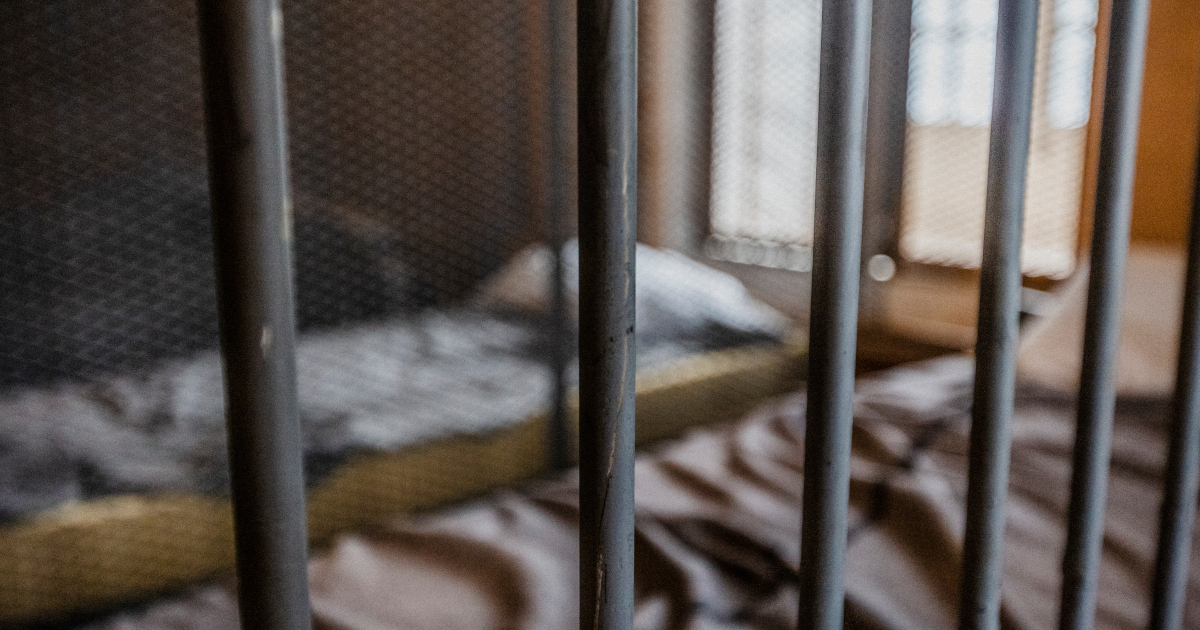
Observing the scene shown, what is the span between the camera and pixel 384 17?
84.9 inches

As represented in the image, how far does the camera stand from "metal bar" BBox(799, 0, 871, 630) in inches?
11.0

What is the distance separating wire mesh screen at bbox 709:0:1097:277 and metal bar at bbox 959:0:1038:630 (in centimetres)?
182

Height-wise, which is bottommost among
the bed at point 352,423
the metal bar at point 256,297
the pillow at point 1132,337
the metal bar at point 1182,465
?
the bed at point 352,423

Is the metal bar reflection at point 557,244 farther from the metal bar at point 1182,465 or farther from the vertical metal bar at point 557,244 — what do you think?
the metal bar at point 1182,465

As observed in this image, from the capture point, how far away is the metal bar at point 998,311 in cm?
31

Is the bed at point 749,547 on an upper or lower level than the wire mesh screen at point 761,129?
lower

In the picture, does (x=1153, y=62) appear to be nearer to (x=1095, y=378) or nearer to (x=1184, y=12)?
(x=1184, y=12)

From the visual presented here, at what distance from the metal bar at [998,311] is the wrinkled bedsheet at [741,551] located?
0.76ft

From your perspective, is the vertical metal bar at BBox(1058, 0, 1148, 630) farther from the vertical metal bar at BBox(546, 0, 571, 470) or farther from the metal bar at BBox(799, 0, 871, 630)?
the vertical metal bar at BBox(546, 0, 571, 470)

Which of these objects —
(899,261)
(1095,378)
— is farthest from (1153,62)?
(1095,378)

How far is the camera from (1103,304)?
0.37 m

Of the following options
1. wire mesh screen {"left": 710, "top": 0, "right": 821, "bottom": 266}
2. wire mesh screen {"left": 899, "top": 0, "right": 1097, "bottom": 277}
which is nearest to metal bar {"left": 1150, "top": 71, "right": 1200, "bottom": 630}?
wire mesh screen {"left": 899, "top": 0, "right": 1097, "bottom": 277}

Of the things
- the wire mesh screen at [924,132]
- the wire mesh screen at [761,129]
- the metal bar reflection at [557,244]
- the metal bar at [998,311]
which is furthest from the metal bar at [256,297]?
the wire mesh screen at [761,129]

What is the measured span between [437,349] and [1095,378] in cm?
181
